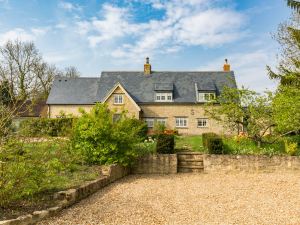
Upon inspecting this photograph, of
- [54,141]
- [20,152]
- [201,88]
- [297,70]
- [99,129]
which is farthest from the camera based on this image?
[201,88]

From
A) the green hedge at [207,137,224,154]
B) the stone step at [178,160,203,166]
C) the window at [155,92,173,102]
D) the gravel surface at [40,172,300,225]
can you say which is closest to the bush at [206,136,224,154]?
the green hedge at [207,137,224,154]

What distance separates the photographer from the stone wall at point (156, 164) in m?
15.5

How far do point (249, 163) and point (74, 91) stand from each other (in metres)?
27.5

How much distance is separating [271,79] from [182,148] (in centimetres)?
1223

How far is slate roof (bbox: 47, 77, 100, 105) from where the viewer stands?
124 feet

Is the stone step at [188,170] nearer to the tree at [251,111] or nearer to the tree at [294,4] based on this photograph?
the tree at [251,111]

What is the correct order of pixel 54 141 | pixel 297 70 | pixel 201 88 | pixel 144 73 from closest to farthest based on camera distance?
pixel 54 141, pixel 297 70, pixel 201 88, pixel 144 73

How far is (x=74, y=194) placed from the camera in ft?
28.6

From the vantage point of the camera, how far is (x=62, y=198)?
327 inches

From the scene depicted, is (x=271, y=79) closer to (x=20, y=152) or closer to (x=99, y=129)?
(x=99, y=129)

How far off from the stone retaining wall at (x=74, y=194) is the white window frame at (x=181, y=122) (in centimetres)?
2213

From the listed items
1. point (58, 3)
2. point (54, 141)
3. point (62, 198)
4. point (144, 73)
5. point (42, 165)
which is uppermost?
point (144, 73)

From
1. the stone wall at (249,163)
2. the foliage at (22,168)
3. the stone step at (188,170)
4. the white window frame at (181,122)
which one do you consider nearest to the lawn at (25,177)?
the foliage at (22,168)

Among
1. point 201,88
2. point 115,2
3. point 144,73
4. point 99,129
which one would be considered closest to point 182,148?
point 99,129
